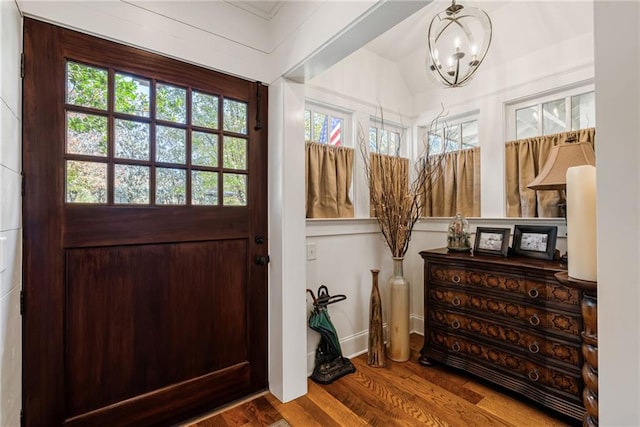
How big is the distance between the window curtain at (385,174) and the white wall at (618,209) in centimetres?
190

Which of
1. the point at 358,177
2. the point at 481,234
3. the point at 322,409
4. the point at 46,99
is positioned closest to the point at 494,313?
the point at 481,234

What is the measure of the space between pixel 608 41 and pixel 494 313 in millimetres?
1860

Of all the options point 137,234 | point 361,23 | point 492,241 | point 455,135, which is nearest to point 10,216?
point 137,234

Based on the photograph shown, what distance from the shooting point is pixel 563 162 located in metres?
1.76

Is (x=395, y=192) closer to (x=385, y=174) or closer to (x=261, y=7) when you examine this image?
(x=385, y=174)

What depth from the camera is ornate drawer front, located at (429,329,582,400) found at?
1688 mm

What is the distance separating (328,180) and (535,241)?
1525 mm

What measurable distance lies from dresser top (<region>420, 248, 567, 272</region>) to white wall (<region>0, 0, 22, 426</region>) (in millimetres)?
2366

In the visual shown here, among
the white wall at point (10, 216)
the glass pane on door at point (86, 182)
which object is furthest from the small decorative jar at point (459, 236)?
the white wall at point (10, 216)

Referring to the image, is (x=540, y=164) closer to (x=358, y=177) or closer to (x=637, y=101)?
(x=358, y=177)

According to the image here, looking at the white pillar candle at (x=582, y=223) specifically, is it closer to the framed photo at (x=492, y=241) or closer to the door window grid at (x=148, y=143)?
the framed photo at (x=492, y=241)

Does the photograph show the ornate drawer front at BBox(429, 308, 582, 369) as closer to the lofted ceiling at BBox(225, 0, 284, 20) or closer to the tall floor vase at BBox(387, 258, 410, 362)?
the tall floor vase at BBox(387, 258, 410, 362)

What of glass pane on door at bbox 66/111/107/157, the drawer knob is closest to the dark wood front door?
glass pane on door at bbox 66/111/107/157

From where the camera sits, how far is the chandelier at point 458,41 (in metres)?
1.52
